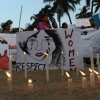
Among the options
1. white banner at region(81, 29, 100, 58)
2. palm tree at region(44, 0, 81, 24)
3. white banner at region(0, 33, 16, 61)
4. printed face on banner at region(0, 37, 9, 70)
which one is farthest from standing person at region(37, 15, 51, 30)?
palm tree at region(44, 0, 81, 24)

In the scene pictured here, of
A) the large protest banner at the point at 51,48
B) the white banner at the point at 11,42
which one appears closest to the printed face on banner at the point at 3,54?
the white banner at the point at 11,42

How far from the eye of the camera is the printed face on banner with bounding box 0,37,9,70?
14.6 m

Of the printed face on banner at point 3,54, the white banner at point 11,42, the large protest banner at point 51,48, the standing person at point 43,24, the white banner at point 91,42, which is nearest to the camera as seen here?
the large protest banner at point 51,48

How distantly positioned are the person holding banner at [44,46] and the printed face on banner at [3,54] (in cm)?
125

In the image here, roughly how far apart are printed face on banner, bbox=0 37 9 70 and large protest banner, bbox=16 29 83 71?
1096 mm

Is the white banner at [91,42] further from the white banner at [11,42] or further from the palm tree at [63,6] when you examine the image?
the palm tree at [63,6]

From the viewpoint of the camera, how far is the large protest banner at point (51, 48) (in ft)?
43.7

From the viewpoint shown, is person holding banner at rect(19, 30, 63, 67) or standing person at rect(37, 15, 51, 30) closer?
person holding banner at rect(19, 30, 63, 67)

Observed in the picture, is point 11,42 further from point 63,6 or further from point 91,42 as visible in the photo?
point 63,6

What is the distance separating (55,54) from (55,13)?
5952cm

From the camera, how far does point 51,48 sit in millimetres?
13484

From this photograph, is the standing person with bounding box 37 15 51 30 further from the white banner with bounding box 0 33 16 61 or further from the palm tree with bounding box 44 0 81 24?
the palm tree with bounding box 44 0 81 24

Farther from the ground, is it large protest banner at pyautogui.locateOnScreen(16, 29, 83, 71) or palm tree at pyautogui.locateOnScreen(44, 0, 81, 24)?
palm tree at pyautogui.locateOnScreen(44, 0, 81, 24)

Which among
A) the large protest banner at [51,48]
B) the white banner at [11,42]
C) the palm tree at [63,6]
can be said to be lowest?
the large protest banner at [51,48]
